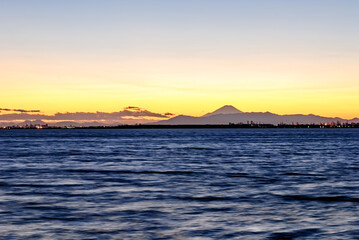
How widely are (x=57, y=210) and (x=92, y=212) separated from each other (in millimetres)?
1755

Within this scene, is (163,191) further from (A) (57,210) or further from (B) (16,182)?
(B) (16,182)

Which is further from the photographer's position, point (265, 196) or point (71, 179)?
point (71, 179)

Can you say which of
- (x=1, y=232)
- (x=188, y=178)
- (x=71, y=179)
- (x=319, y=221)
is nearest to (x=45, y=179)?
(x=71, y=179)

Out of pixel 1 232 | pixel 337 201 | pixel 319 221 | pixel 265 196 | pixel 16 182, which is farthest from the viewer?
pixel 16 182

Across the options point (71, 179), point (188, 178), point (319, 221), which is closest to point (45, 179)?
point (71, 179)

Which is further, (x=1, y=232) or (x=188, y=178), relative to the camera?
(x=188, y=178)

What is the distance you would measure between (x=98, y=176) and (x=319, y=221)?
22821 mm

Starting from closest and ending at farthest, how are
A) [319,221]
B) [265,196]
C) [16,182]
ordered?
[319,221], [265,196], [16,182]

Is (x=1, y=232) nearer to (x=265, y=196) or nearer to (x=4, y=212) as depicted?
(x=4, y=212)

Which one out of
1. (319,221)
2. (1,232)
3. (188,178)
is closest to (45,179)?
(188,178)

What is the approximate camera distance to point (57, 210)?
22922 mm

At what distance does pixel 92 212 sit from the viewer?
2238cm

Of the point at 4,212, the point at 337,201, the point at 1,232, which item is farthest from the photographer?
the point at 337,201

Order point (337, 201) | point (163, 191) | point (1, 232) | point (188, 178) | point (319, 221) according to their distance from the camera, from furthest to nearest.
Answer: point (188, 178)
point (163, 191)
point (337, 201)
point (319, 221)
point (1, 232)
